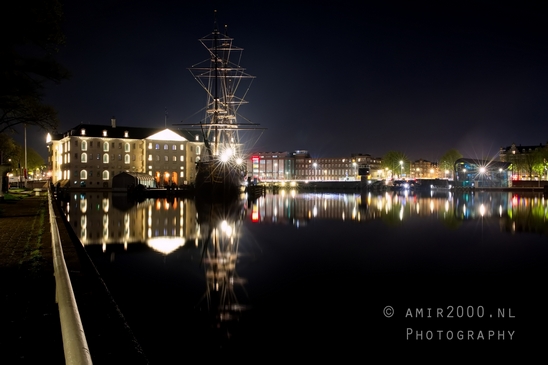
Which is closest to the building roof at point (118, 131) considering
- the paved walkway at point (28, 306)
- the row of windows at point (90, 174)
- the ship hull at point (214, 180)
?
the row of windows at point (90, 174)

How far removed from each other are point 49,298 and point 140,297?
210cm

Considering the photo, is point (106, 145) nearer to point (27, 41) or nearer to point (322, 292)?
point (27, 41)

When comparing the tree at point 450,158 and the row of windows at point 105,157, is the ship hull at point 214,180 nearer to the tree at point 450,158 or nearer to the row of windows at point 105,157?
the row of windows at point 105,157

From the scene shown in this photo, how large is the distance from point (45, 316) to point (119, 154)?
293 feet

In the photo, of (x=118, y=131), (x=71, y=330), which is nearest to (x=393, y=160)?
(x=118, y=131)

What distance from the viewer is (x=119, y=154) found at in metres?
89.6

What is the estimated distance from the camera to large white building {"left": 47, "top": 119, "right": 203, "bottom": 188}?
8556 cm

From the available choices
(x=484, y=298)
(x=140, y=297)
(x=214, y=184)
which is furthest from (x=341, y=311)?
(x=214, y=184)

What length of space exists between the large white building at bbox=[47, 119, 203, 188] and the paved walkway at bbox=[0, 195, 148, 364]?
253 feet

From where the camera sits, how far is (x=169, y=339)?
6141 mm

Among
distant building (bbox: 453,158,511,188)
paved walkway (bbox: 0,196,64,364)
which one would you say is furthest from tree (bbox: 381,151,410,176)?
paved walkway (bbox: 0,196,64,364)

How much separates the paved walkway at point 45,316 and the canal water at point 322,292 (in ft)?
1.32

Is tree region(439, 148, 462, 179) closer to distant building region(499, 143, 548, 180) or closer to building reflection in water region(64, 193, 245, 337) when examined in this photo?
distant building region(499, 143, 548, 180)

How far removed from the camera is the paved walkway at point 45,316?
15.2 ft
